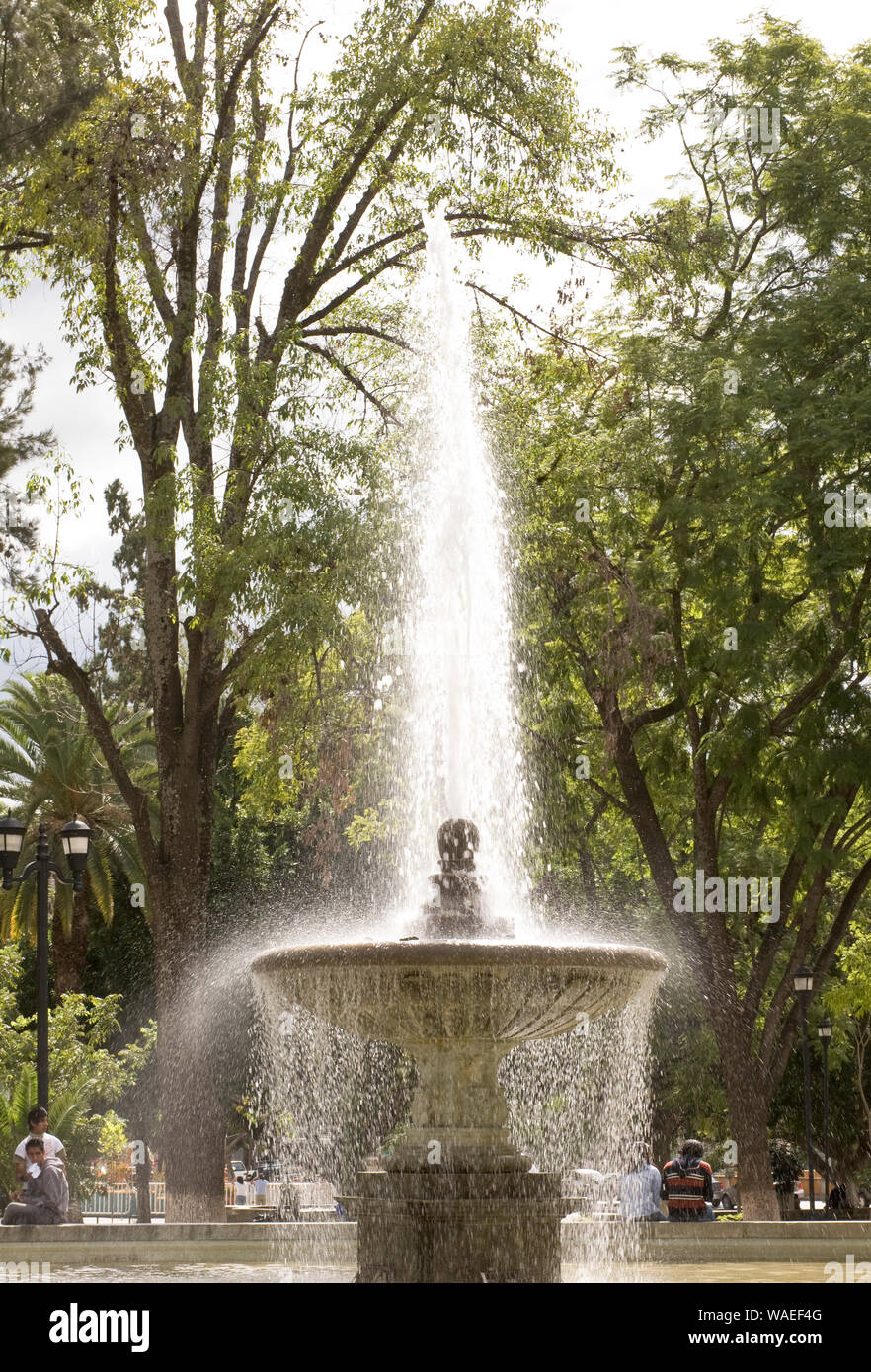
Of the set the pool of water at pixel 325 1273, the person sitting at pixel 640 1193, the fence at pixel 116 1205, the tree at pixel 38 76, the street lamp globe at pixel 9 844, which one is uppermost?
the tree at pixel 38 76

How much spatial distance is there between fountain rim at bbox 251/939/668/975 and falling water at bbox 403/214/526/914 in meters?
1.14

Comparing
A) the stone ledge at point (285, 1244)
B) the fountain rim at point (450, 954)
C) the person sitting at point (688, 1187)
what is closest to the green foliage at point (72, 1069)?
the stone ledge at point (285, 1244)

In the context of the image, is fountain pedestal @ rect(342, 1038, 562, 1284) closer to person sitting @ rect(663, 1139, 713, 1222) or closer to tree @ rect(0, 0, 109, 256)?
person sitting @ rect(663, 1139, 713, 1222)

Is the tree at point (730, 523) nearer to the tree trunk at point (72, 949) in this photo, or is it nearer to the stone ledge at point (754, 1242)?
the stone ledge at point (754, 1242)

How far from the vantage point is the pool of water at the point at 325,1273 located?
26.0ft

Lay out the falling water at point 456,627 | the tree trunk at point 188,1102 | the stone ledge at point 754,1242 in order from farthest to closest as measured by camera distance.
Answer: the tree trunk at point 188,1102 → the falling water at point 456,627 → the stone ledge at point 754,1242

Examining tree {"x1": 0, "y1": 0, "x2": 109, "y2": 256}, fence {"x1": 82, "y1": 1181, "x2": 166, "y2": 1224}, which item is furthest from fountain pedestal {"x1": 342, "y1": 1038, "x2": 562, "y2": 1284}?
fence {"x1": 82, "y1": 1181, "x2": 166, "y2": 1224}

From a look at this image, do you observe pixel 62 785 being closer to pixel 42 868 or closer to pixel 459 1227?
pixel 42 868

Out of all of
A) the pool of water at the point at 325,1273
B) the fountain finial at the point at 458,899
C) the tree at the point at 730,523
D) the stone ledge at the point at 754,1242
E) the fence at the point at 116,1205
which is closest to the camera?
the fountain finial at the point at 458,899

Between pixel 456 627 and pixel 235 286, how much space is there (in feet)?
25.7

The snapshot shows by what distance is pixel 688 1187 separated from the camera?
1106cm

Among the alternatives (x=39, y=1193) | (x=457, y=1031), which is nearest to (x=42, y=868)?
(x=39, y=1193)

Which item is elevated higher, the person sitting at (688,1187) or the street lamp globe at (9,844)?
the street lamp globe at (9,844)
